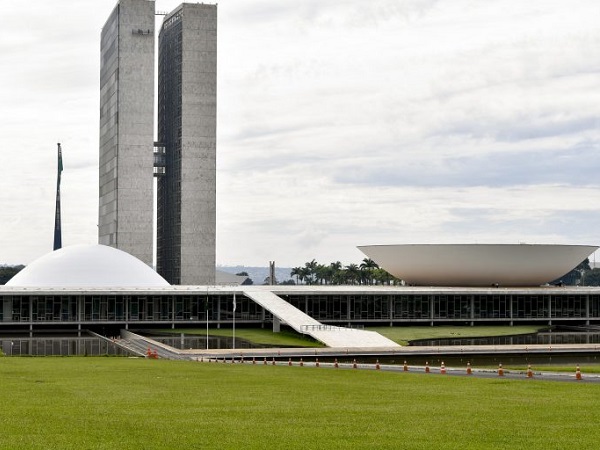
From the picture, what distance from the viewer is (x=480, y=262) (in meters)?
102

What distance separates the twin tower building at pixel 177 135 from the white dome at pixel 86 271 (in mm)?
47280

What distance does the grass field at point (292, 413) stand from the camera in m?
18.8

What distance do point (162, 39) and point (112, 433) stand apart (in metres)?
155

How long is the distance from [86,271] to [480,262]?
1596 inches

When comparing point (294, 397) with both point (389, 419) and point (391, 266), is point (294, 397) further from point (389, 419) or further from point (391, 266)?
point (391, 266)

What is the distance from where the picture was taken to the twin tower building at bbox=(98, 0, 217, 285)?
155500 mm

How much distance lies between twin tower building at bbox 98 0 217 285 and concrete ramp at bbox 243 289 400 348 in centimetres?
6436

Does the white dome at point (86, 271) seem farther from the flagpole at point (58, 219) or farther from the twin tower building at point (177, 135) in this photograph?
the flagpole at point (58, 219)

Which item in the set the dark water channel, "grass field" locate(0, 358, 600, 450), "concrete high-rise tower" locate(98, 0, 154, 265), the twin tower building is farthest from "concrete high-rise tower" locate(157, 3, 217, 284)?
"grass field" locate(0, 358, 600, 450)

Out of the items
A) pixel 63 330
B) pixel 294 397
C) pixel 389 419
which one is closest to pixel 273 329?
pixel 63 330

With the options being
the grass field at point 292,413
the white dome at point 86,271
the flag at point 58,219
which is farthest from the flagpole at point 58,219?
the grass field at point 292,413

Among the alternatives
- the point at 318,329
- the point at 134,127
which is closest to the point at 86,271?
the point at 318,329

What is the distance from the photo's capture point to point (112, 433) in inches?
770

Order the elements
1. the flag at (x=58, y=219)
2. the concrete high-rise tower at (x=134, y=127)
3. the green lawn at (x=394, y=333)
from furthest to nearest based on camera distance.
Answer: the flag at (x=58, y=219)
the concrete high-rise tower at (x=134, y=127)
the green lawn at (x=394, y=333)
